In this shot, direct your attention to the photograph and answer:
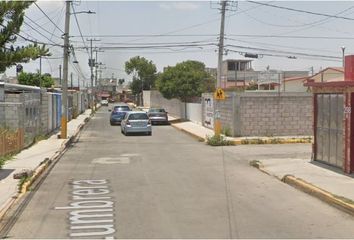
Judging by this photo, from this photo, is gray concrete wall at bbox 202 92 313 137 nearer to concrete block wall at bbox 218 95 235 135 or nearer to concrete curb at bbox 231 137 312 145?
concrete block wall at bbox 218 95 235 135

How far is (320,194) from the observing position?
13.6 meters

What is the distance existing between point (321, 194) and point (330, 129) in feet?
18.5

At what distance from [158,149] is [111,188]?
12023mm

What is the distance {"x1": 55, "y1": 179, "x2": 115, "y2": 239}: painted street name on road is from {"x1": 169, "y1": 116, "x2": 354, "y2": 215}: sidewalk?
460 cm

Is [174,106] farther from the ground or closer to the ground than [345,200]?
farther from the ground

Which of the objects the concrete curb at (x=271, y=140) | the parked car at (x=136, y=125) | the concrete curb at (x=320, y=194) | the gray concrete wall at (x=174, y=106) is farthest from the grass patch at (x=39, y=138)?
the gray concrete wall at (x=174, y=106)

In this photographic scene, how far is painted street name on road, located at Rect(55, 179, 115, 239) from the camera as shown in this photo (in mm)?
9867

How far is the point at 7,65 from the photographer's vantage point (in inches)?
570

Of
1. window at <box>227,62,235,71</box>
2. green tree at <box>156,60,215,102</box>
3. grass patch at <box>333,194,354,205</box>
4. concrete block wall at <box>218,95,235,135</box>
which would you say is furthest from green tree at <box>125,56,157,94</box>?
grass patch at <box>333,194,354,205</box>

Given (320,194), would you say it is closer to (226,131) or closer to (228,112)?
(226,131)

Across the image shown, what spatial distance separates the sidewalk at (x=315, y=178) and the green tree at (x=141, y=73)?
377 feet

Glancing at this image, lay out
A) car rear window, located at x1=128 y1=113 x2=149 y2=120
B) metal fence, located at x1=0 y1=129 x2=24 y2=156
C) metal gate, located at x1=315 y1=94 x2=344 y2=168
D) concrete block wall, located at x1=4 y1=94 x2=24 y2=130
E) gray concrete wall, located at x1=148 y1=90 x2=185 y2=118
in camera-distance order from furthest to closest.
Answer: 1. gray concrete wall, located at x1=148 y1=90 x2=185 y2=118
2. car rear window, located at x1=128 y1=113 x2=149 y2=120
3. concrete block wall, located at x1=4 y1=94 x2=24 y2=130
4. metal fence, located at x1=0 y1=129 x2=24 y2=156
5. metal gate, located at x1=315 y1=94 x2=344 y2=168

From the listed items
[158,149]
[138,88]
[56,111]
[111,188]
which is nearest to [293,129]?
[158,149]

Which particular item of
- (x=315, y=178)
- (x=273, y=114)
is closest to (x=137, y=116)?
(x=273, y=114)
